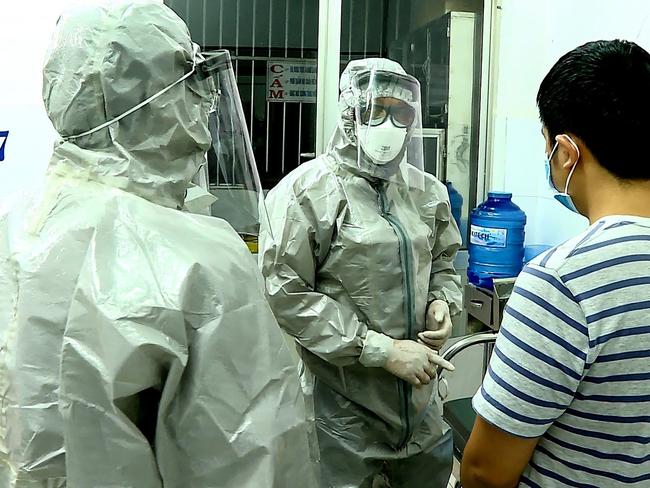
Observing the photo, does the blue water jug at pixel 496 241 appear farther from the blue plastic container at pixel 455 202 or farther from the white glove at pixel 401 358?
the white glove at pixel 401 358

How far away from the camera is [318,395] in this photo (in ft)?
5.89

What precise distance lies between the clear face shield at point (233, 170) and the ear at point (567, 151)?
1.62ft

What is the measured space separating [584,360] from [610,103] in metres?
0.34

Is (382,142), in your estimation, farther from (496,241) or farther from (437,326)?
(496,241)

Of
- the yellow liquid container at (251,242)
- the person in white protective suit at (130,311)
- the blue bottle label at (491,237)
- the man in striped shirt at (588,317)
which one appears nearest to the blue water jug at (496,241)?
the blue bottle label at (491,237)

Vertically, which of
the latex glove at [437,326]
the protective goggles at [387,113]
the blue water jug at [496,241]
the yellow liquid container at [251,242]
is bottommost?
the latex glove at [437,326]

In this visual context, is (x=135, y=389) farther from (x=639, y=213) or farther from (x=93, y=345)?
(x=639, y=213)

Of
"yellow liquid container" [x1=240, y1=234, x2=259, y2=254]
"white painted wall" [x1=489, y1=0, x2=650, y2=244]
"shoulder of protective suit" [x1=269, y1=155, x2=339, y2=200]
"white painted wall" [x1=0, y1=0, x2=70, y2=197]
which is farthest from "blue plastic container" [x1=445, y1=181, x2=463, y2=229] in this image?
"yellow liquid container" [x1=240, y1=234, x2=259, y2=254]

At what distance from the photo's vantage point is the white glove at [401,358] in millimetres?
1659

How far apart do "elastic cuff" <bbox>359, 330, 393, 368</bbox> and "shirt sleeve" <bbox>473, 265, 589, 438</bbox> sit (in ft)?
2.41

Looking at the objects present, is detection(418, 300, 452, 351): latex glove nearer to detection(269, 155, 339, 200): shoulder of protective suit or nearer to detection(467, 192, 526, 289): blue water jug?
detection(269, 155, 339, 200): shoulder of protective suit

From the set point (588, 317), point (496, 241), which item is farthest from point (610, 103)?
point (496, 241)

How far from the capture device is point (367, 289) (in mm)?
1709

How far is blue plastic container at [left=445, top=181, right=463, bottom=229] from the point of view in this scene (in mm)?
2916
